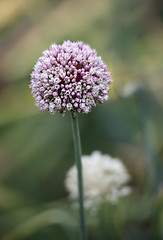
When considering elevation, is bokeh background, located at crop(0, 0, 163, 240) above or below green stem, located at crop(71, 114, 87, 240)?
above

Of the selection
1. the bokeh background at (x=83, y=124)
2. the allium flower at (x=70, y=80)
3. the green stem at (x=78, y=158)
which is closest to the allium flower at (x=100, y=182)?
the bokeh background at (x=83, y=124)

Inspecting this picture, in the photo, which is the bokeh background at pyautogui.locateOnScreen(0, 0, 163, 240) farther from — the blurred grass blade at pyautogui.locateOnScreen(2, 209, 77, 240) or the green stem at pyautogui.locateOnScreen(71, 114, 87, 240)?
A: the green stem at pyautogui.locateOnScreen(71, 114, 87, 240)

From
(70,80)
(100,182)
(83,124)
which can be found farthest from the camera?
(83,124)

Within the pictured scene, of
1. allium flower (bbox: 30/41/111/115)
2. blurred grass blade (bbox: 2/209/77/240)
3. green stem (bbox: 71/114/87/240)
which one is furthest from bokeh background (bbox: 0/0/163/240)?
allium flower (bbox: 30/41/111/115)

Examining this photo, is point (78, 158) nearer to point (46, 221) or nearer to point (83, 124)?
point (46, 221)

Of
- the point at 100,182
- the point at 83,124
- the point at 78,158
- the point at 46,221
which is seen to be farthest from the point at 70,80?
the point at 83,124

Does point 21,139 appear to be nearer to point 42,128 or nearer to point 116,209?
point 42,128
